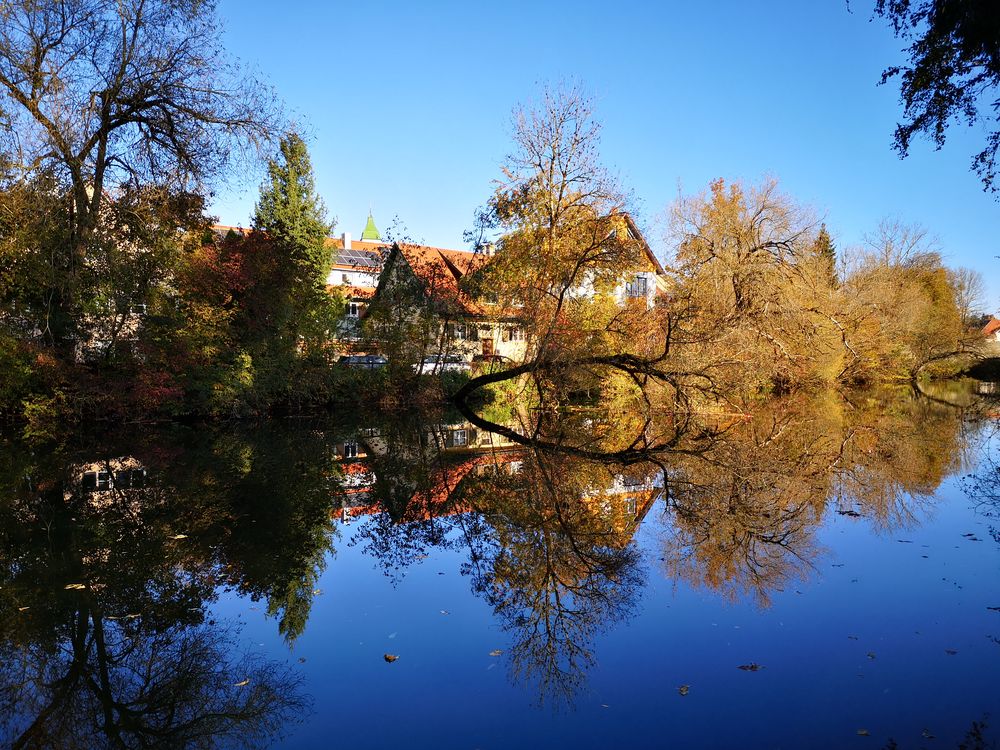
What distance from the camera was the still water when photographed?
404 centimetres

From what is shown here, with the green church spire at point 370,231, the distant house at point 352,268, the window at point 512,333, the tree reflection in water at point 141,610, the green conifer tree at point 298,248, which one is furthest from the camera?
the green church spire at point 370,231

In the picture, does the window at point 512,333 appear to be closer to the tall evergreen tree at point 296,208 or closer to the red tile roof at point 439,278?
the red tile roof at point 439,278

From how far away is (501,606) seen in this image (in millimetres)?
5926

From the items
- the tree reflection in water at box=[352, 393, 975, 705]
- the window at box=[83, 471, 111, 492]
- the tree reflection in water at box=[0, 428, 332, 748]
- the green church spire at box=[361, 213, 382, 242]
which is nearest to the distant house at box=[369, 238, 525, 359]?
the tree reflection in water at box=[352, 393, 975, 705]

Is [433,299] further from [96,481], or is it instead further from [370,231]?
[370,231]

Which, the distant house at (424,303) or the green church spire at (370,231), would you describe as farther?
the green church spire at (370,231)

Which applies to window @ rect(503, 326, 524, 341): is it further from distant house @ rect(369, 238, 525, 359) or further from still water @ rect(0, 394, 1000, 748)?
still water @ rect(0, 394, 1000, 748)

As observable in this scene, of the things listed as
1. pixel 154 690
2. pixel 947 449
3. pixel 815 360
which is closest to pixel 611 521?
pixel 154 690

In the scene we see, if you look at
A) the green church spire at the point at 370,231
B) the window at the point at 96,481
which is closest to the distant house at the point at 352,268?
the green church spire at the point at 370,231

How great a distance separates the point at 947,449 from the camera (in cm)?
1469

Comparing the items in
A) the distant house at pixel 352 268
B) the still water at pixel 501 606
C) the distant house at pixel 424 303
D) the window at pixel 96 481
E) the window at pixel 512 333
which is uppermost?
the distant house at pixel 352 268

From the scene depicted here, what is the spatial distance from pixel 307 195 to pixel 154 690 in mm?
39640

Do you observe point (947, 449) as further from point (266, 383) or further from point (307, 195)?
point (307, 195)

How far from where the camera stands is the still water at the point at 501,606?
4.04 metres
